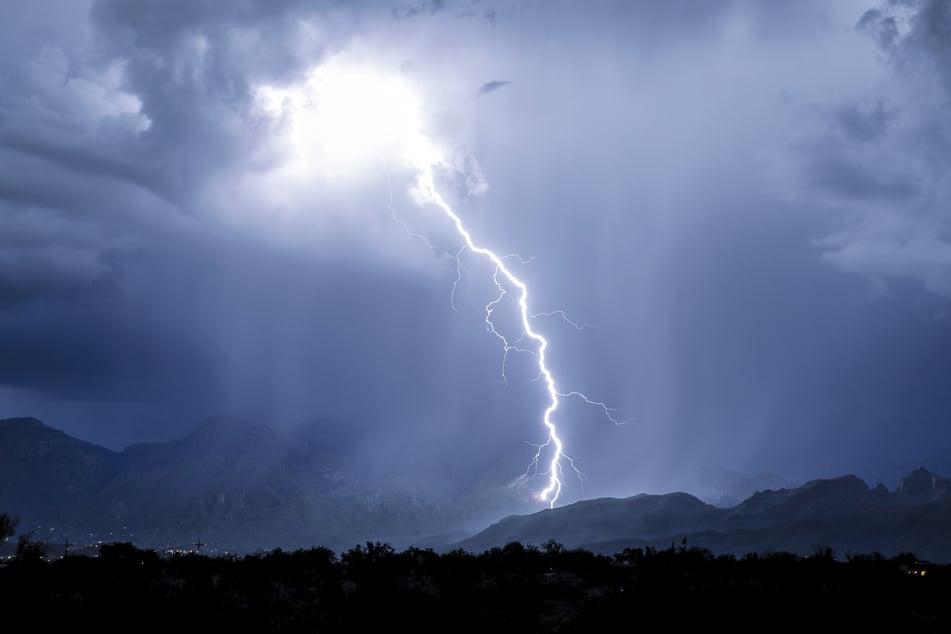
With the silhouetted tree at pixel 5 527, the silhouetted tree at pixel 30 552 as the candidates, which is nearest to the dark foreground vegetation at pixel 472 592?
the silhouetted tree at pixel 30 552

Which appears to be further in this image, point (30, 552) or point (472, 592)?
point (30, 552)

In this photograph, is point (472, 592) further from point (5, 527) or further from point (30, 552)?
point (5, 527)

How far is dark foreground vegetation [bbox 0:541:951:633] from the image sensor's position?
15484 mm

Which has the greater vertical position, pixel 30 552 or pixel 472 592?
pixel 30 552

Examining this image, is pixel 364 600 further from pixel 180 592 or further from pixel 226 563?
pixel 226 563

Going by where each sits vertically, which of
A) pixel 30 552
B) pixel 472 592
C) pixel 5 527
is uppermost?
pixel 5 527

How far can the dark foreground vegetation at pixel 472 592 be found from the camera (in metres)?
15.5

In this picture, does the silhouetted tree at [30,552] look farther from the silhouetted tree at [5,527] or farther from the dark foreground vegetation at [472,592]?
the silhouetted tree at [5,527]

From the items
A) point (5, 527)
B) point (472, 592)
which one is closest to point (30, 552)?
point (5, 527)

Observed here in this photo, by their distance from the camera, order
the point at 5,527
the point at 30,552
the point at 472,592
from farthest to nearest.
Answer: the point at 5,527 < the point at 30,552 < the point at 472,592

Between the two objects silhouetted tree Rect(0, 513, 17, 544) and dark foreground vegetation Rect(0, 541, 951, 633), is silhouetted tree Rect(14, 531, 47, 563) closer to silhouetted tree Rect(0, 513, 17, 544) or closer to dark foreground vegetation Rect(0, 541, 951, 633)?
Result: dark foreground vegetation Rect(0, 541, 951, 633)

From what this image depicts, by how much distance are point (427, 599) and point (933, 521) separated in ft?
694

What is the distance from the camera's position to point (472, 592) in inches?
711

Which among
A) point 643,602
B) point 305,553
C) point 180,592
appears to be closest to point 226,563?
point 305,553
